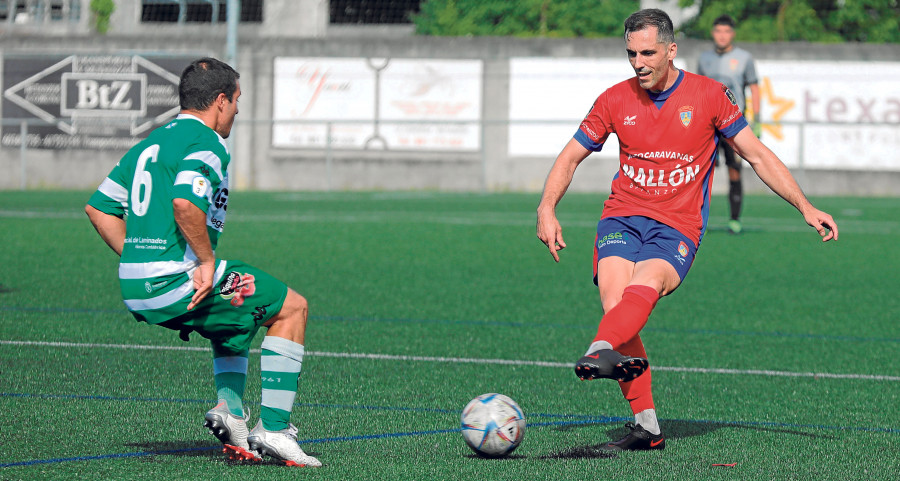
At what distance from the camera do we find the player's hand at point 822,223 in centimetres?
511

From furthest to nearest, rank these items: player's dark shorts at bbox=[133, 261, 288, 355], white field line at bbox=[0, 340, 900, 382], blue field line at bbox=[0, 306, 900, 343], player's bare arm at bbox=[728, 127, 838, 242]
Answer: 1. blue field line at bbox=[0, 306, 900, 343]
2. white field line at bbox=[0, 340, 900, 382]
3. player's bare arm at bbox=[728, 127, 838, 242]
4. player's dark shorts at bbox=[133, 261, 288, 355]

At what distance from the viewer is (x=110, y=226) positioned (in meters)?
4.83

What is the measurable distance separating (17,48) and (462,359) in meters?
26.5

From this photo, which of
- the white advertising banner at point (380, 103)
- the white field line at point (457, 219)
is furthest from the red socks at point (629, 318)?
the white advertising banner at point (380, 103)

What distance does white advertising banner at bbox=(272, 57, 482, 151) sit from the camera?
2969 cm

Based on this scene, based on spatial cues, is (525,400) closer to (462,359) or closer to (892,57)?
(462,359)

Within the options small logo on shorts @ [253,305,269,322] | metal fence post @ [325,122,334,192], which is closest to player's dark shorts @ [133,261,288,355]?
small logo on shorts @ [253,305,269,322]

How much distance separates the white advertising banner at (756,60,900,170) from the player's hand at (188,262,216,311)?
25.3 meters

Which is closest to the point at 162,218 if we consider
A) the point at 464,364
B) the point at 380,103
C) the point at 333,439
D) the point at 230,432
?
the point at 230,432

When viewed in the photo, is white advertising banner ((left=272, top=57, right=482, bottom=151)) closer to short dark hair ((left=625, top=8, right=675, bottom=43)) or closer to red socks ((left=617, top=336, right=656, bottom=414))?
short dark hair ((left=625, top=8, right=675, bottom=43))

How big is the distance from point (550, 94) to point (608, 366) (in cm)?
2574

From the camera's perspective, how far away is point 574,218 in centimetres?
1886

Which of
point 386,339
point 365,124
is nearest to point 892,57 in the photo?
point 365,124

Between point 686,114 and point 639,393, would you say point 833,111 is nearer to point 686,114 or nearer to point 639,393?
point 686,114
